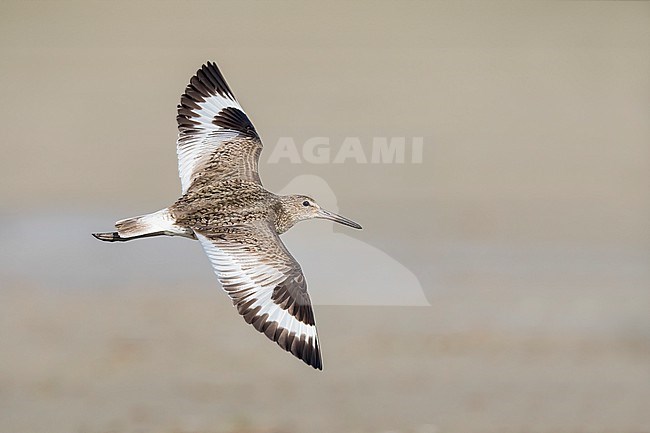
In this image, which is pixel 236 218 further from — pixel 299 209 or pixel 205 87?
pixel 205 87

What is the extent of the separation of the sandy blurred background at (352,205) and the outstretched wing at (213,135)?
30cm

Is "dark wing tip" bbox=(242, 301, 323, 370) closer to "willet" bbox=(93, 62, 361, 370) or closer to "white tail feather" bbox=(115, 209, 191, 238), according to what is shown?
"willet" bbox=(93, 62, 361, 370)

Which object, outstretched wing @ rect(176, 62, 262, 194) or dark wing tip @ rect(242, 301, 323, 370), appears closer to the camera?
dark wing tip @ rect(242, 301, 323, 370)

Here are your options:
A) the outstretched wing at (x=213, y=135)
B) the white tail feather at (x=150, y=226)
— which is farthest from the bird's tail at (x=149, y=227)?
the outstretched wing at (x=213, y=135)

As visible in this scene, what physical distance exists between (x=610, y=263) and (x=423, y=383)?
624 millimetres

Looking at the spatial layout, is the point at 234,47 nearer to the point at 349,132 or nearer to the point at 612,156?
the point at 349,132

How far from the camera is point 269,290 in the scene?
1763 mm

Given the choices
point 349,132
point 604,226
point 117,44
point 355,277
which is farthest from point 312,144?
point 604,226

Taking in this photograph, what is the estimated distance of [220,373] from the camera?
2510mm

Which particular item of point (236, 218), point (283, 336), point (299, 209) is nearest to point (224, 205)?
point (236, 218)

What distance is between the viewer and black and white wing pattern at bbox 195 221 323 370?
69.4 inches

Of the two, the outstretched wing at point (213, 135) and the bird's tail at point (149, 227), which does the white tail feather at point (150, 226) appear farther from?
the outstretched wing at point (213, 135)

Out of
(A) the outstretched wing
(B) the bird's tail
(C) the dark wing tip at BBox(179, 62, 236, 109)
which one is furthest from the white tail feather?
(C) the dark wing tip at BBox(179, 62, 236, 109)

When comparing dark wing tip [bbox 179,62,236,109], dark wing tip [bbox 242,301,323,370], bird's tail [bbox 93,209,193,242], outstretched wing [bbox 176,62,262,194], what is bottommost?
dark wing tip [bbox 242,301,323,370]
